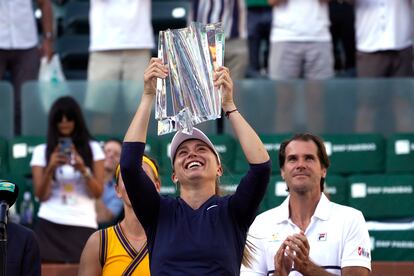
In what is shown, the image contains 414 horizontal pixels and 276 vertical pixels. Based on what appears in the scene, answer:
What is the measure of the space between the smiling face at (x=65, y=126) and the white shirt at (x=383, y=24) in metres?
2.85

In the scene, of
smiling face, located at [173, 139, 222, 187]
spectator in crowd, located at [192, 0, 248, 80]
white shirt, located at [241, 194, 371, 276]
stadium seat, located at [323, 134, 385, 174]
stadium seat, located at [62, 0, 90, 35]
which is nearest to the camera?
smiling face, located at [173, 139, 222, 187]

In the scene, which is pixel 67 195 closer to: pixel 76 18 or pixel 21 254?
pixel 21 254

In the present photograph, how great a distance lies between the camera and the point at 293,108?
11.5m

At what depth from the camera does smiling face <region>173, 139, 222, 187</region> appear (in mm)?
5953

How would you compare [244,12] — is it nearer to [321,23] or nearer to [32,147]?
[321,23]

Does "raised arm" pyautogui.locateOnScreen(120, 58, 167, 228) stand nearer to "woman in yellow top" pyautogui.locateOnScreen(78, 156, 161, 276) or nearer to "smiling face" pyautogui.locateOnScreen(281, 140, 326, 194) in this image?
"woman in yellow top" pyautogui.locateOnScreen(78, 156, 161, 276)

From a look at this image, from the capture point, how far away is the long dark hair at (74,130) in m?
10.0

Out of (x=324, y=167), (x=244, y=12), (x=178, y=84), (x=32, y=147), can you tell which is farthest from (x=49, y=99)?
(x=178, y=84)

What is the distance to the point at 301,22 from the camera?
11516 millimetres

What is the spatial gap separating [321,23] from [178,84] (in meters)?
5.82

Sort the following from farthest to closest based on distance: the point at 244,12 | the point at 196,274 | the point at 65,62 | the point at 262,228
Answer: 1. the point at 65,62
2. the point at 244,12
3. the point at 262,228
4. the point at 196,274

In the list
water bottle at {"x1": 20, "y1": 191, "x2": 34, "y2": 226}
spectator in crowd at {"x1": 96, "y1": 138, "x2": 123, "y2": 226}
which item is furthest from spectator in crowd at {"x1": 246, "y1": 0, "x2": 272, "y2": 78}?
water bottle at {"x1": 20, "y1": 191, "x2": 34, "y2": 226}

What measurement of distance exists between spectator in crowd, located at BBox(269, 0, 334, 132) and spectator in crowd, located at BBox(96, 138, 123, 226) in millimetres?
1656

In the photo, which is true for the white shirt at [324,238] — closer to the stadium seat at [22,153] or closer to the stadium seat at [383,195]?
the stadium seat at [383,195]
